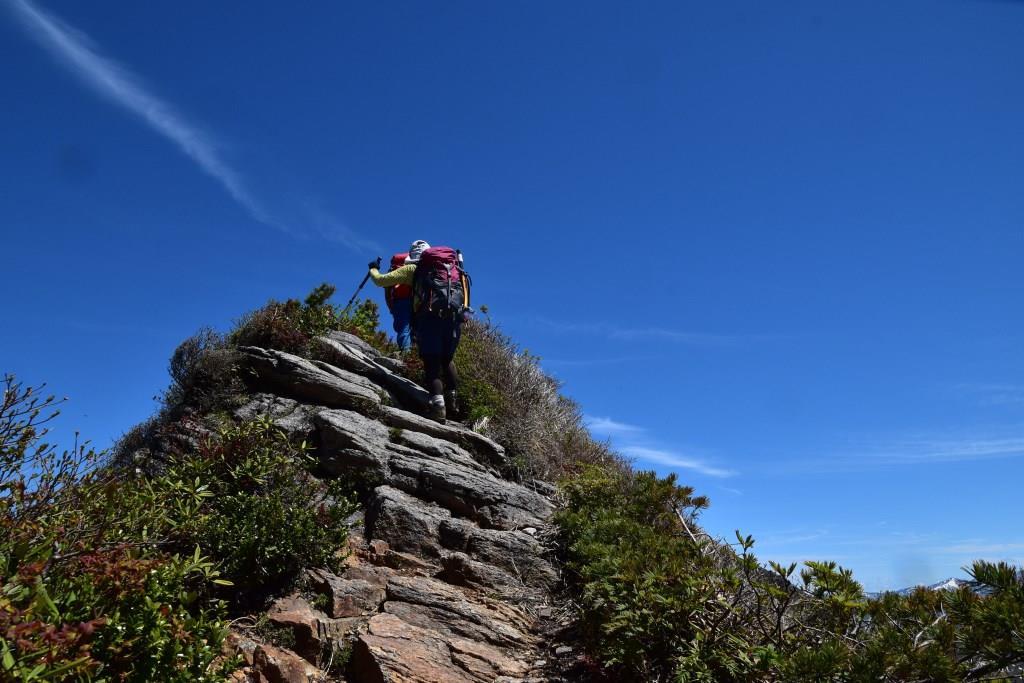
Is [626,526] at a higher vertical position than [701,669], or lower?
higher

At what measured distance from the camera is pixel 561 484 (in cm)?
834

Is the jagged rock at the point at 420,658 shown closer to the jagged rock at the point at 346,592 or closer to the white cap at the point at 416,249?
the jagged rock at the point at 346,592

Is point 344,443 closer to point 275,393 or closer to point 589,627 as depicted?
point 275,393

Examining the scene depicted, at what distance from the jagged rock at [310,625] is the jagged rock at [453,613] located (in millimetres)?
461

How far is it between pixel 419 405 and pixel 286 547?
4.50m

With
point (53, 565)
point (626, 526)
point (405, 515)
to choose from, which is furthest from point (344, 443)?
point (53, 565)

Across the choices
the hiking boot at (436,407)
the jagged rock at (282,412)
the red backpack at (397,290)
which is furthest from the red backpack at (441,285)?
the jagged rock at (282,412)

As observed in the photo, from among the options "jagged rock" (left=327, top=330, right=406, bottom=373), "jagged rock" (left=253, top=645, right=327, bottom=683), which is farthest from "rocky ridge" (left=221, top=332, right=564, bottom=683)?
"jagged rock" (left=327, top=330, right=406, bottom=373)

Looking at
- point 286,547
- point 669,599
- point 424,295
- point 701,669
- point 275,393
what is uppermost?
point 424,295

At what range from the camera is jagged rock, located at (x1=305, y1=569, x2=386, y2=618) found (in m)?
4.96

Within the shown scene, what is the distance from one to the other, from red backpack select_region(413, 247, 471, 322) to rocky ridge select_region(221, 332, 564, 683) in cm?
136

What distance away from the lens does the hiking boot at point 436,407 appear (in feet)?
29.6

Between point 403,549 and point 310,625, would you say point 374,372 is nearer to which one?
point 403,549

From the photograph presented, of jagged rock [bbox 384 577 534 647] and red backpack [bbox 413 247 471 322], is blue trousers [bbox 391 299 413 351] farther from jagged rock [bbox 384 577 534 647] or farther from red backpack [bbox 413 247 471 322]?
jagged rock [bbox 384 577 534 647]
